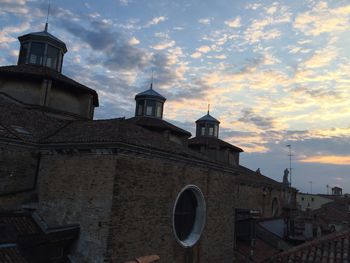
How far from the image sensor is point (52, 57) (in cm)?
2075

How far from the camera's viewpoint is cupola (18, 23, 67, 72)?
20.3 m

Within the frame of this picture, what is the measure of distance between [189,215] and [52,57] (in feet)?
43.6

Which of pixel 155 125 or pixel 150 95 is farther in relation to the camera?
pixel 150 95

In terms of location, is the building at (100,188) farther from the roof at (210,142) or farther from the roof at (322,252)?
the roof at (210,142)

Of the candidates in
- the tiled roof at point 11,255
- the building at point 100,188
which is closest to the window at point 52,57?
the building at point 100,188

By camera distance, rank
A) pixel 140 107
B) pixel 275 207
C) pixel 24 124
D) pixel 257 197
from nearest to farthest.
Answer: pixel 24 124 → pixel 140 107 → pixel 257 197 → pixel 275 207

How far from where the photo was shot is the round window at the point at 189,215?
13867 millimetres

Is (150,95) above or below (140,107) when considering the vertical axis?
above

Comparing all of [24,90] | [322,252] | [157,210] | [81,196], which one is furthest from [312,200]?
[322,252]

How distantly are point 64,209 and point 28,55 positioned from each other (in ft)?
40.8

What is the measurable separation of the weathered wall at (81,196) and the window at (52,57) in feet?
31.6

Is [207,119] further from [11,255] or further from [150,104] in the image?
[11,255]

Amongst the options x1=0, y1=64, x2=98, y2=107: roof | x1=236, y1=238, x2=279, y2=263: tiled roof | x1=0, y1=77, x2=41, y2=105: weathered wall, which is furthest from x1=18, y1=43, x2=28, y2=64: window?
x1=236, y1=238, x2=279, y2=263: tiled roof

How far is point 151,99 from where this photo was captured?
28047mm
